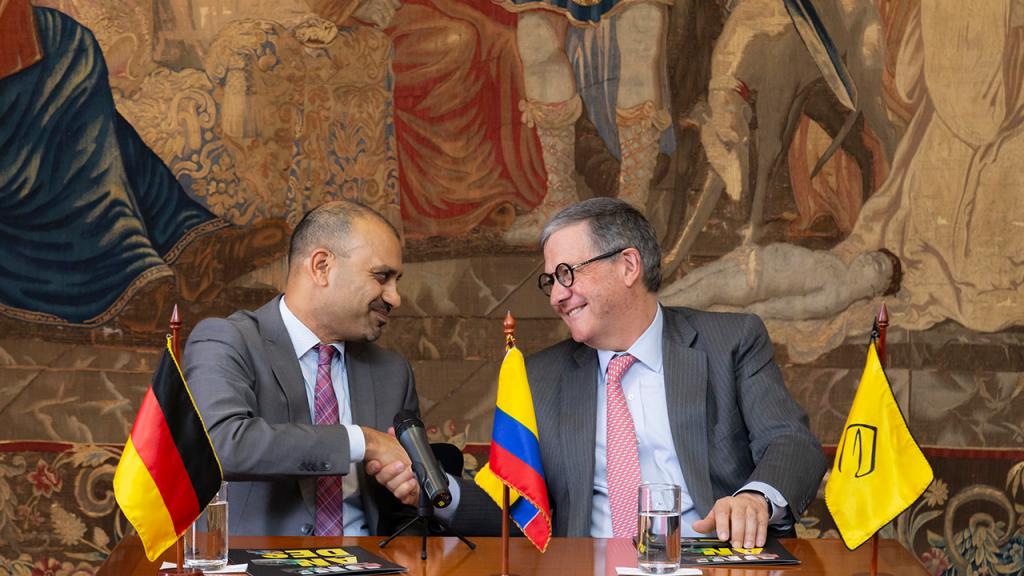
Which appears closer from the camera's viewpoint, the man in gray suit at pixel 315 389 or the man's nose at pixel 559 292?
the man in gray suit at pixel 315 389

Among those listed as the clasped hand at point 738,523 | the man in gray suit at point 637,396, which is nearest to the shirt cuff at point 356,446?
the man in gray suit at point 637,396

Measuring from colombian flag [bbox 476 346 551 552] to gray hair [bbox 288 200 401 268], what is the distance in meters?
1.35

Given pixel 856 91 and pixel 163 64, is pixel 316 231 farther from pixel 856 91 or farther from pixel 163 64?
pixel 856 91

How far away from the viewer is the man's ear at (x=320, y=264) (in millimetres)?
4363

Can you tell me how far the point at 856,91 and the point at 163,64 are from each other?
3550 mm

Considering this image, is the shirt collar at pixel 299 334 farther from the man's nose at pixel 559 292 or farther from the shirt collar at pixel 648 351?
the shirt collar at pixel 648 351

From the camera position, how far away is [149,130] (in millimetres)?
6387

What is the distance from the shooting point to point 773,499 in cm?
370

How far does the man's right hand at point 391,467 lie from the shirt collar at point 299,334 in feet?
1.86

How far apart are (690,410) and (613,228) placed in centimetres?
68

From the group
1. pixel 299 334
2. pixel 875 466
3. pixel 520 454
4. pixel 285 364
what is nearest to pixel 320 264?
pixel 299 334

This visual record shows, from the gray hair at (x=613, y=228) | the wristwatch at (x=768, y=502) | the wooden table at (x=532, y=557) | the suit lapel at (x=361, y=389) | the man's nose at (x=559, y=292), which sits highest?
the gray hair at (x=613, y=228)

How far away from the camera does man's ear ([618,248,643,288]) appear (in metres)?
4.28

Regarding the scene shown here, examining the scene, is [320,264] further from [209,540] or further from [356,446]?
[209,540]
